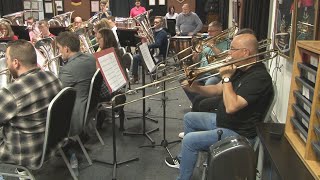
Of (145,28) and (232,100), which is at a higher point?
(145,28)

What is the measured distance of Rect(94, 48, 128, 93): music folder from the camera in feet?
8.59

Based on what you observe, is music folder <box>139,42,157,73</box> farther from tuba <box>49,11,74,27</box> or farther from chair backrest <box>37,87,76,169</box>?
tuba <box>49,11,74,27</box>

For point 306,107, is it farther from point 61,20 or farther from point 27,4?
point 27,4

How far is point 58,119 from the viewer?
224cm

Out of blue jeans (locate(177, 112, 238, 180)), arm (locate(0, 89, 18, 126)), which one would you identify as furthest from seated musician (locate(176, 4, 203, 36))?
arm (locate(0, 89, 18, 126))

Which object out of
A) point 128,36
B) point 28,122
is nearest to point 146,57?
point 28,122

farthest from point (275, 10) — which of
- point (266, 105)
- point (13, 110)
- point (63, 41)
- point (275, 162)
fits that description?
point (13, 110)

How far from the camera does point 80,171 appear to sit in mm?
3070

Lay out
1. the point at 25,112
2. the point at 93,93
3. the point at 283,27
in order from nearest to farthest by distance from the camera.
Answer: the point at 25,112 < the point at 93,93 < the point at 283,27

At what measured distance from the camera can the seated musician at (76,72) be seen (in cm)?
291

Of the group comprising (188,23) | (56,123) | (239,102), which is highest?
(188,23)

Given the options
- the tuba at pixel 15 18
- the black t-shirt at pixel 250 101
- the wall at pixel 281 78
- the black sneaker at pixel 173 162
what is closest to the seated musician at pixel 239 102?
the black t-shirt at pixel 250 101

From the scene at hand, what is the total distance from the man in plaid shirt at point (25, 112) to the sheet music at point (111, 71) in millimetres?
458

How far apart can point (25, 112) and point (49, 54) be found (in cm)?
186
